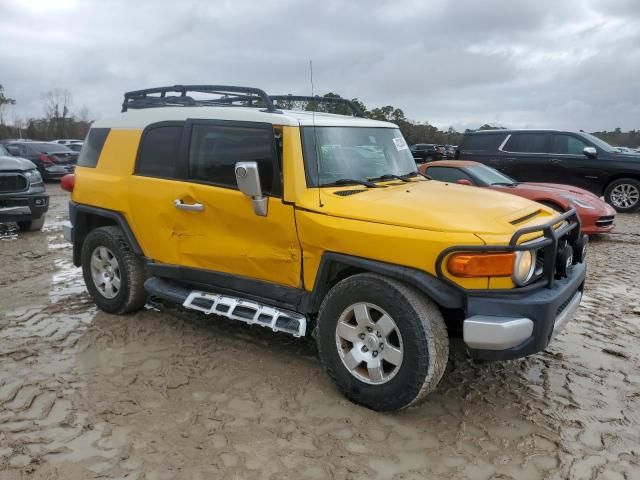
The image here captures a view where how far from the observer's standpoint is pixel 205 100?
5.06 metres

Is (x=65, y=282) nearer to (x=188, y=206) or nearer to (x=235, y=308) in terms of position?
(x=188, y=206)

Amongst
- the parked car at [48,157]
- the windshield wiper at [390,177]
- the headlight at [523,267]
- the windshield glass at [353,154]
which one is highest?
the parked car at [48,157]

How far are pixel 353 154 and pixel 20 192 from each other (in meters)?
6.79

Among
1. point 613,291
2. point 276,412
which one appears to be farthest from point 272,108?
point 613,291

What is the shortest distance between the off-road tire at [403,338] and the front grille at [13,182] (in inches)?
285

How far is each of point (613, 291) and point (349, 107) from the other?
3540 mm

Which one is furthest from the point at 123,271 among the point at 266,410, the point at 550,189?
the point at 550,189

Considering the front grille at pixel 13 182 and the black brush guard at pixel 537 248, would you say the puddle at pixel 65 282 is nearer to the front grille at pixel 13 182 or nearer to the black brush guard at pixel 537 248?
the front grille at pixel 13 182

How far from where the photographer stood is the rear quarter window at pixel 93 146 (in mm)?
5055

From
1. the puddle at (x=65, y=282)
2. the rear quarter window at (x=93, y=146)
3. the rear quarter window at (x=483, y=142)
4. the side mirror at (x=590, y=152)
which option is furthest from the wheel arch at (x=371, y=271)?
the side mirror at (x=590, y=152)

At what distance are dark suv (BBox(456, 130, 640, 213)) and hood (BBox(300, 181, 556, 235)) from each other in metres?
8.33

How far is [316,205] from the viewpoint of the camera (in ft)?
11.7

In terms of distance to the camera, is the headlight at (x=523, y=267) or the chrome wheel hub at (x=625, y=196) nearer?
the headlight at (x=523, y=267)

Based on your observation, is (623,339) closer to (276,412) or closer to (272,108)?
(276,412)
